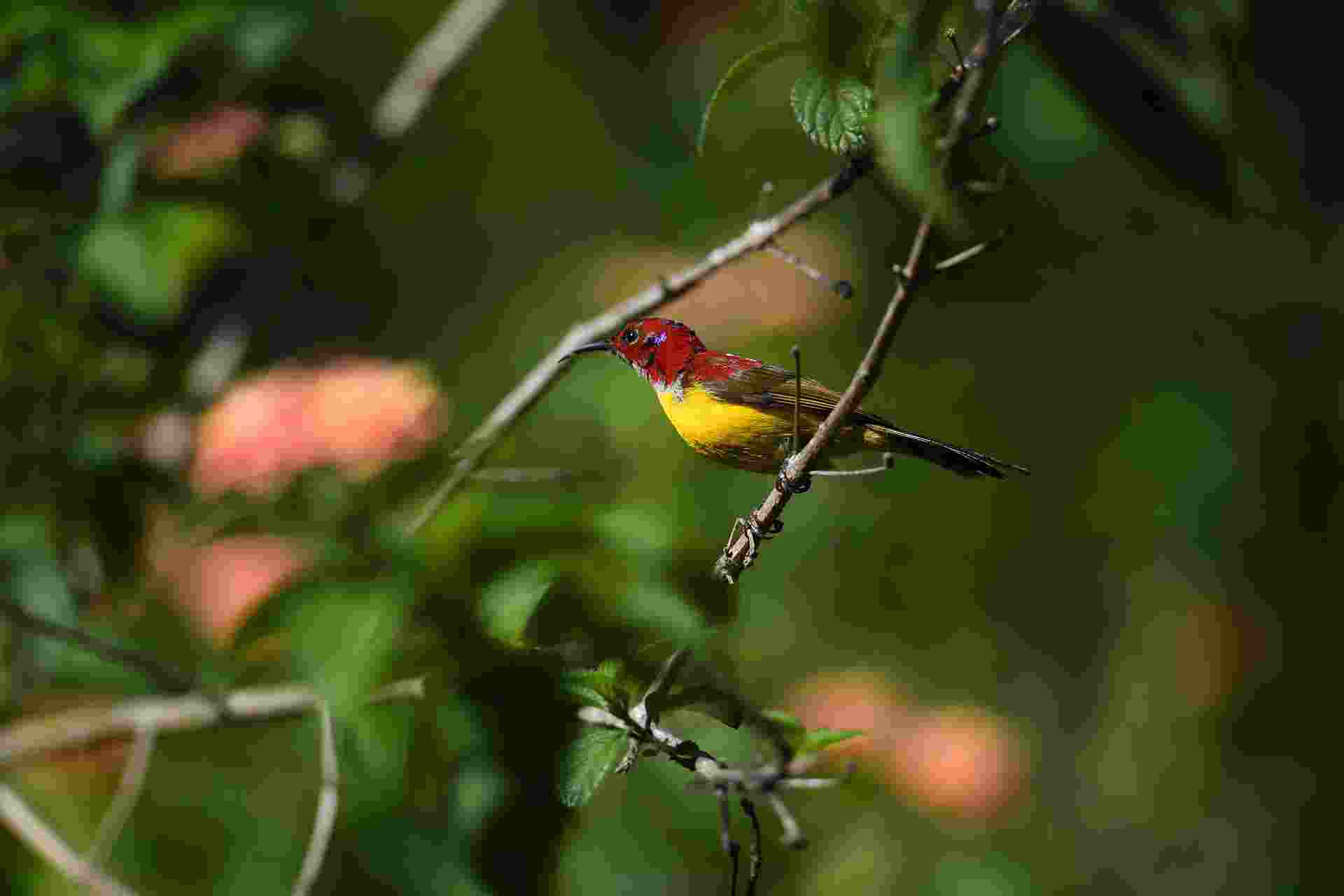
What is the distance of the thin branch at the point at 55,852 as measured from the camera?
1.45 metres

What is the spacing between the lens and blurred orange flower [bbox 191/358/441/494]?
6.07 ft

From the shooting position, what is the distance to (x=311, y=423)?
76.7 inches

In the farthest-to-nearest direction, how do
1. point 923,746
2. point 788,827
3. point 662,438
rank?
point 923,746, point 662,438, point 788,827

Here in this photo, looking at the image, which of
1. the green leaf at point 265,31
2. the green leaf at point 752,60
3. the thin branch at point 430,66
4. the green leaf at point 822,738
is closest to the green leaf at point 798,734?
the green leaf at point 822,738

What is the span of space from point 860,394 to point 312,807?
4.54 ft

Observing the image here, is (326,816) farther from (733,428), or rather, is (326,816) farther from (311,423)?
(311,423)

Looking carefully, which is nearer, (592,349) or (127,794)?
(592,349)

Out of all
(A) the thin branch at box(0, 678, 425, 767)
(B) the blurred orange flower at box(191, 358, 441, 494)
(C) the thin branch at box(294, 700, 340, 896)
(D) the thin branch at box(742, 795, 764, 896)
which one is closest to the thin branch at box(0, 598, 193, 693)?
(A) the thin branch at box(0, 678, 425, 767)

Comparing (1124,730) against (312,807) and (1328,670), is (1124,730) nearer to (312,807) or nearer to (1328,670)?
(1328,670)

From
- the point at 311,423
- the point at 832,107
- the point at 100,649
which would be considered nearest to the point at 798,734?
the point at 832,107

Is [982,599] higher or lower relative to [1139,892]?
higher

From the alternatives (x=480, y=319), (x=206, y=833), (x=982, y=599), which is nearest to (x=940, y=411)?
(x=982, y=599)

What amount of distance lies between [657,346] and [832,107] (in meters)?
0.64

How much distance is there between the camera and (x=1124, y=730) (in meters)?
3.92
